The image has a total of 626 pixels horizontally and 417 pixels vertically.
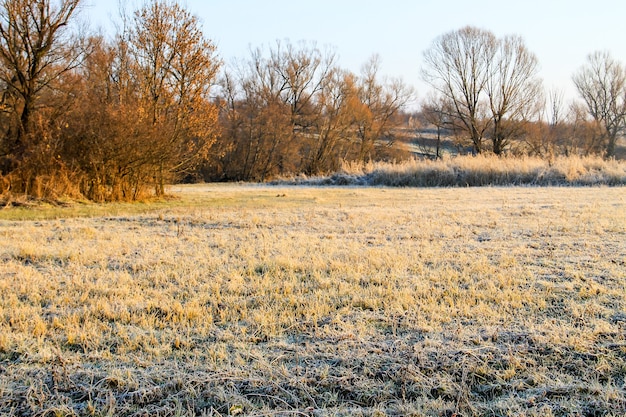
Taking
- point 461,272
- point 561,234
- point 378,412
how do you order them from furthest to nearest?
point 561,234 < point 461,272 < point 378,412

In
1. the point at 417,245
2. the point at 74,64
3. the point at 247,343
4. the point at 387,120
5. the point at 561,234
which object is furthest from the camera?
the point at 387,120

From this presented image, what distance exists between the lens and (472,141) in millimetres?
38625

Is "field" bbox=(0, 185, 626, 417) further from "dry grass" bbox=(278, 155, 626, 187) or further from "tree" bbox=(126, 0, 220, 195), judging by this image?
"dry grass" bbox=(278, 155, 626, 187)

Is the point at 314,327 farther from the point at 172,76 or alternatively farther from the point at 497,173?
the point at 497,173

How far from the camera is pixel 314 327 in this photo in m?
3.26

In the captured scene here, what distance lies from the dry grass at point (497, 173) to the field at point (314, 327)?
617 inches

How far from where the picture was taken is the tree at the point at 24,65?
→ 11.5 meters

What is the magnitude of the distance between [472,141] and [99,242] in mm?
36797

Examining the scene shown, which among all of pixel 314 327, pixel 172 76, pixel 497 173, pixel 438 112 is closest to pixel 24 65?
pixel 172 76

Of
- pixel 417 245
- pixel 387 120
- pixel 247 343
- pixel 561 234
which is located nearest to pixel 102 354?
pixel 247 343

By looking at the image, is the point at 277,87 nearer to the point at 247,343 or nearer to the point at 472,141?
the point at 472,141

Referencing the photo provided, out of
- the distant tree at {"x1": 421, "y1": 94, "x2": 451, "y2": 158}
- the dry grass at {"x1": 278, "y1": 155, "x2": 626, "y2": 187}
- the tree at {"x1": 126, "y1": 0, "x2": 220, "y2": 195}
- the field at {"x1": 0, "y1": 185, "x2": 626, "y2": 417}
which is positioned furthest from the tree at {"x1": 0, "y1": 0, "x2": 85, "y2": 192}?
the distant tree at {"x1": 421, "y1": 94, "x2": 451, "y2": 158}

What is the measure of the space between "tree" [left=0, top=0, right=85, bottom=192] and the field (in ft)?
22.2

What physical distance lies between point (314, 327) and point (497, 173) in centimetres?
2055
